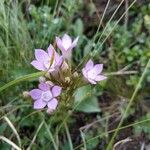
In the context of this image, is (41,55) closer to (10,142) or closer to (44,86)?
(44,86)

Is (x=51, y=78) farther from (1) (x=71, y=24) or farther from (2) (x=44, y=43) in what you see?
(1) (x=71, y=24)

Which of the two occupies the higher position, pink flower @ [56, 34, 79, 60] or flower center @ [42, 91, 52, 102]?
pink flower @ [56, 34, 79, 60]

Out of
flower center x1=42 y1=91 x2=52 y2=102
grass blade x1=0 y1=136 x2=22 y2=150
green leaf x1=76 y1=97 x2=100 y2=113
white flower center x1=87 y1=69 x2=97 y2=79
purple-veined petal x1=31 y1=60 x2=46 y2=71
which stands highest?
purple-veined petal x1=31 y1=60 x2=46 y2=71

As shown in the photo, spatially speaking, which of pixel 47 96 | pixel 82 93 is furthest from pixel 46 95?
pixel 82 93

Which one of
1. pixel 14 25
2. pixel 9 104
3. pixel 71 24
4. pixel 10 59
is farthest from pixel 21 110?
pixel 71 24

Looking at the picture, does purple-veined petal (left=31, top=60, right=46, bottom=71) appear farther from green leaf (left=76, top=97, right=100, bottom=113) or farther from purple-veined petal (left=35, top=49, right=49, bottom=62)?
green leaf (left=76, top=97, right=100, bottom=113)

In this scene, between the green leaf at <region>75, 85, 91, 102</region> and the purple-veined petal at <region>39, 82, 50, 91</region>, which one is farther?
the green leaf at <region>75, 85, 91, 102</region>

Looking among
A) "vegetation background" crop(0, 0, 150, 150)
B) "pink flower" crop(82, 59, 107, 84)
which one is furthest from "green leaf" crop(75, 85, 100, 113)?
"pink flower" crop(82, 59, 107, 84)

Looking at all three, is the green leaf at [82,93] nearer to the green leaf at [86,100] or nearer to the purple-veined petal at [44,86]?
the green leaf at [86,100]
